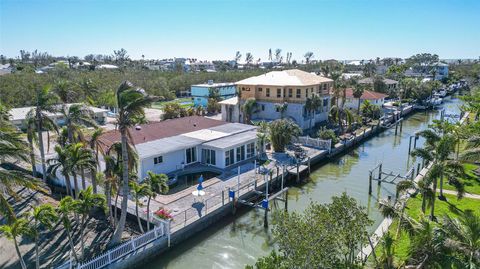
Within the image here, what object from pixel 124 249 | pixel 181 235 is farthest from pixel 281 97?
pixel 124 249

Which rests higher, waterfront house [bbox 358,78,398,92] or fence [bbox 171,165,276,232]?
waterfront house [bbox 358,78,398,92]

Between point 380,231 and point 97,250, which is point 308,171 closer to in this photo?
point 380,231

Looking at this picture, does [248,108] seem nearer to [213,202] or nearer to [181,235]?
Result: [213,202]

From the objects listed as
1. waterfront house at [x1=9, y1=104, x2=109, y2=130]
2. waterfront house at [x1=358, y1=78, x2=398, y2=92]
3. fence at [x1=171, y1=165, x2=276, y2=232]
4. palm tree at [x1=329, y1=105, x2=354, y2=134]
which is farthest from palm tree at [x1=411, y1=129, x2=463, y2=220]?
waterfront house at [x1=358, y1=78, x2=398, y2=92]

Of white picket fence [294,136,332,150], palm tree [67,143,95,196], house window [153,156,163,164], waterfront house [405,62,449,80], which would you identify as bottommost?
white picket fence [294,136,332,150]

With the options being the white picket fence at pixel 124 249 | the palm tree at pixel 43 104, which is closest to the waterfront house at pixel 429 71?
the white picket fence at pixel 124 249

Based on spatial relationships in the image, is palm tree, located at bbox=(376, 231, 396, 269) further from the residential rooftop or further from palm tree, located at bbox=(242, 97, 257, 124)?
the residential rooftop

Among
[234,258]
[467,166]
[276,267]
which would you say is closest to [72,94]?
[234,258]
